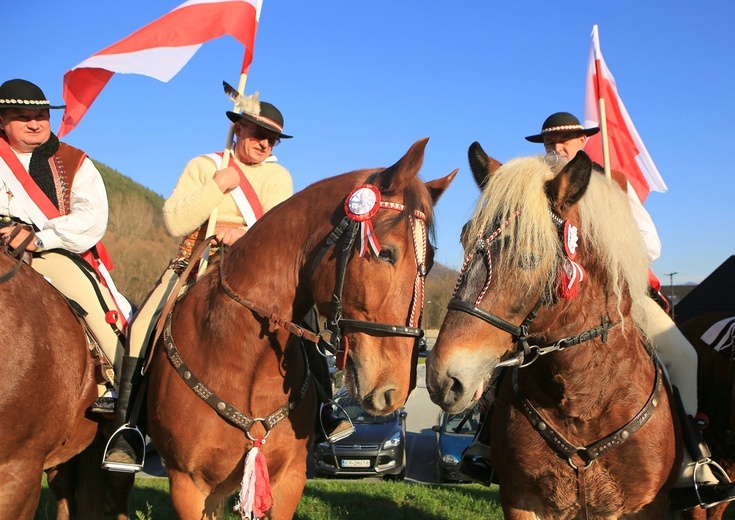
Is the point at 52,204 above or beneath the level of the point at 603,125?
beneath

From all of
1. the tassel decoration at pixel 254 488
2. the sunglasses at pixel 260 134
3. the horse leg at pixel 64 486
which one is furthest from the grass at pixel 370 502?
the sunglasses at pixel 260 134

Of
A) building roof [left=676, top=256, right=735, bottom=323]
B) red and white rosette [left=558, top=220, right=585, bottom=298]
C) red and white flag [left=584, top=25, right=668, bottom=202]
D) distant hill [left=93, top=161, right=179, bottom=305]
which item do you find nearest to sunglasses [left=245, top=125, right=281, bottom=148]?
red and white rosette [left=558, top=220, right=585, bottom=298]

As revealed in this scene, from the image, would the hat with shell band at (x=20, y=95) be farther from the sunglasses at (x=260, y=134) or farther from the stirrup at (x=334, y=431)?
the stirrup at (x=334, y=431)

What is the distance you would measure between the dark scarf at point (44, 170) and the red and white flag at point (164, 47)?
0.55 meters

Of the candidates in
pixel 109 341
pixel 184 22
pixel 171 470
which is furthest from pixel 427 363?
pixel 184 22

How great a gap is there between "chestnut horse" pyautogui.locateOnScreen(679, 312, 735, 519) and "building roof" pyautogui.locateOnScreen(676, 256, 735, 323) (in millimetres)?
20730

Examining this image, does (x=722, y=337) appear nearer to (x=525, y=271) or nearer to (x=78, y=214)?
(x=525, y=271)

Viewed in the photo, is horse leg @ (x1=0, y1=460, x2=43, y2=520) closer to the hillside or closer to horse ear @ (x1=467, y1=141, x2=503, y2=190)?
horse ear @ (x1=467, y1=141, x2=503, y2=190)

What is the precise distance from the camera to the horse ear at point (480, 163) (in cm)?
388

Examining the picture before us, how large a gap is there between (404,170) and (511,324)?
3.38 ft

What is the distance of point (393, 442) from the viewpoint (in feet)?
47.1

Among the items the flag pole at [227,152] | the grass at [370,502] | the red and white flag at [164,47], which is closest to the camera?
the flag pole at [227,152]

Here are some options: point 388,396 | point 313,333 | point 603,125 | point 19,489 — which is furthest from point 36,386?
point 603,125

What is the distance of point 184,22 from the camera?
5.34 metres
